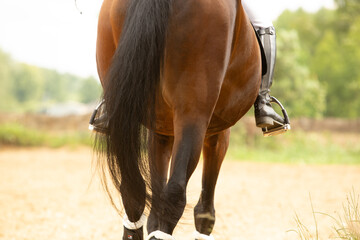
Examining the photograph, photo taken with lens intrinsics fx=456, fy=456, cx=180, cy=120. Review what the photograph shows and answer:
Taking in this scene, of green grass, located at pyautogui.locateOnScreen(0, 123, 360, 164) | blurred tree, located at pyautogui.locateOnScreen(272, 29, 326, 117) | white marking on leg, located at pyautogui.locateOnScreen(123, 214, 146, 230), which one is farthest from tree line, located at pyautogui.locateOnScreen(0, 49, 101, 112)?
white marking on leg, located at pyautogui.locateOnScreen(123, 214, 146, 230)

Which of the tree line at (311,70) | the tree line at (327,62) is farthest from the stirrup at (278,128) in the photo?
the tree line at (327,62)

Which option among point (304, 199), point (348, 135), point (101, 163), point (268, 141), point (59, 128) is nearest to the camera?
point (101, 163)

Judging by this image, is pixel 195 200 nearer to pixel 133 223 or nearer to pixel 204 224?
pixel 133 223

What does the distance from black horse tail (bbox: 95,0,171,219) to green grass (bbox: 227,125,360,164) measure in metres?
14.3

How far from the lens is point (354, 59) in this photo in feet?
136

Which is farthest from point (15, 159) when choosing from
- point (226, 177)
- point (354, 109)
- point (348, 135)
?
point (354, 109)

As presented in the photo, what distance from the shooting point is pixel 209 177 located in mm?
3859

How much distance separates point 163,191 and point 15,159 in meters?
14.6

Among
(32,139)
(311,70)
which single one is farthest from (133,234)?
(311,70)

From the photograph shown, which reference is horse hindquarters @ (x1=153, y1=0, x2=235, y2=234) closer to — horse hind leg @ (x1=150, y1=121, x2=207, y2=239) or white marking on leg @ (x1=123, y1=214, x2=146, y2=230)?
horse hind leg @ (x1=150, y1=121, x2=207, y2=239)

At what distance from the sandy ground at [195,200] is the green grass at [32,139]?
4.69 m

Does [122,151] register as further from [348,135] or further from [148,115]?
[348,135]

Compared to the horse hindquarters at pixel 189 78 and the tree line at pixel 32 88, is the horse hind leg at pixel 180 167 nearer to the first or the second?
the horse hindquarters at pixel 189 78

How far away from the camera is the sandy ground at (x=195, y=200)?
5.51 meters
